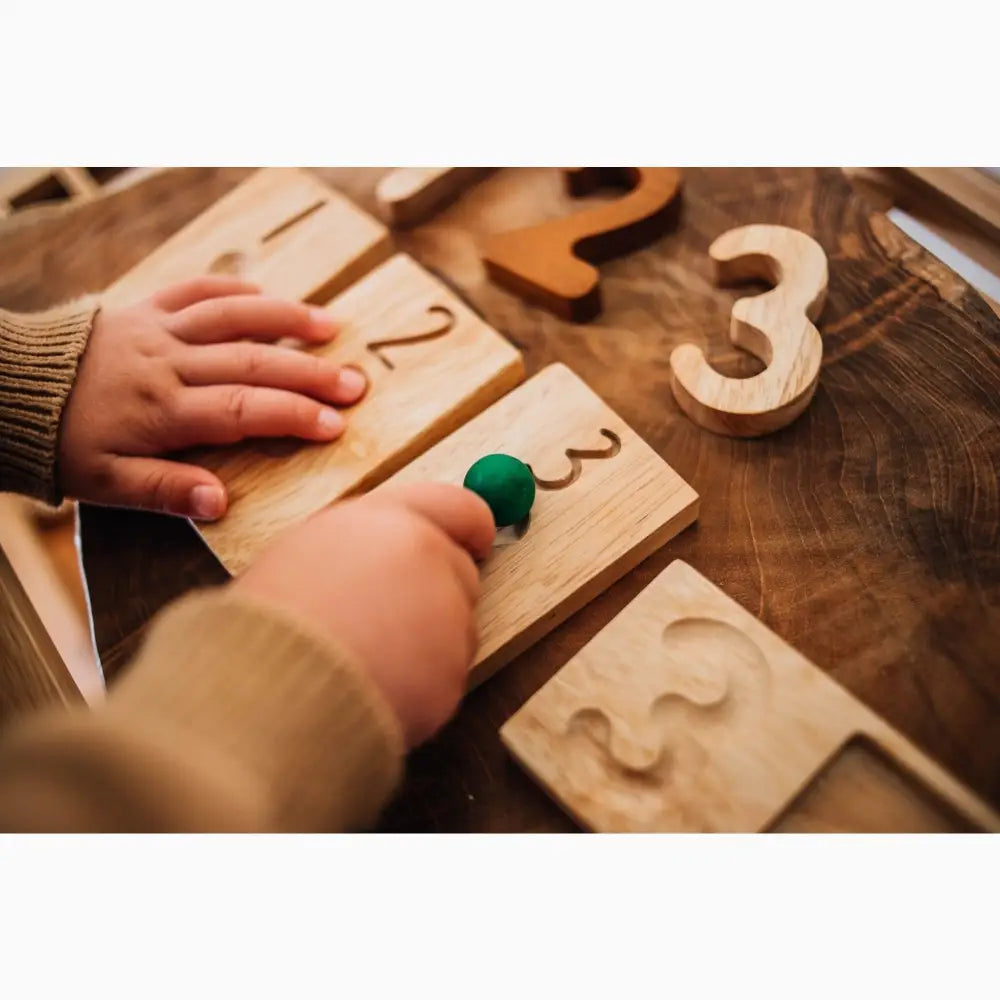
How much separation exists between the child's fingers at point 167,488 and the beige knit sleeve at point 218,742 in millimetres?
186

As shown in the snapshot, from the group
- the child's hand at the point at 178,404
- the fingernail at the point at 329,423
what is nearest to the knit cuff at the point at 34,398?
the child's hand at the point at 178,404

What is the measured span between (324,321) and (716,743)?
1.67ft

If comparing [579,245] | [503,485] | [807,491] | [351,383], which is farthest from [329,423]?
[807,491]

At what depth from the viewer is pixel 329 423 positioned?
0.80m

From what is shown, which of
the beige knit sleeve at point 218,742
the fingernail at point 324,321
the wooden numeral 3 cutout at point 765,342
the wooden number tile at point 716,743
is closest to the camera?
the beige knit sleeve at point 218,742

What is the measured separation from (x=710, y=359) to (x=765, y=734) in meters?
0.35

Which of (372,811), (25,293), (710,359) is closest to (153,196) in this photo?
(25,293)

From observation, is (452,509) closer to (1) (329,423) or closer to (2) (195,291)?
(1) (329,423)

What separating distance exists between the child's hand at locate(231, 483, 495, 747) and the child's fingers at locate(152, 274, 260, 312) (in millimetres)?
329

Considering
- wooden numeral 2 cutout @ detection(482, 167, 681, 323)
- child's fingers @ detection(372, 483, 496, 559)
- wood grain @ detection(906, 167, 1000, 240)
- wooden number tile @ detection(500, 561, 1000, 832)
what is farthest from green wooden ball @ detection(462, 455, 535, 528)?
wood grain @ detection(906, 167, 1000, 240)

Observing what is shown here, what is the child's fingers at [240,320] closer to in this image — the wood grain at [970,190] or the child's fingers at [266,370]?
the child's fingers at [266,370]

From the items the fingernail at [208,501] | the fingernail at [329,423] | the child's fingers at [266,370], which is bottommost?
the fingernail at [208,501]

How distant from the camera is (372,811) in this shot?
602 millimetres

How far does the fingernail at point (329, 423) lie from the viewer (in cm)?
80
